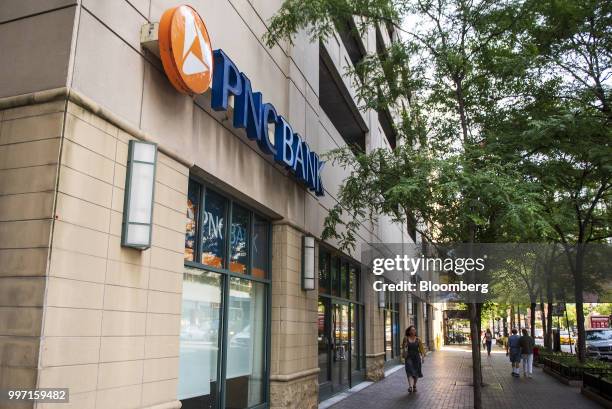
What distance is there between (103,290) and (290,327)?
5.26m

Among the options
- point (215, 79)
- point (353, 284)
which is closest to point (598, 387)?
point (353, 284)

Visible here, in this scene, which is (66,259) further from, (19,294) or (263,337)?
(263,337)

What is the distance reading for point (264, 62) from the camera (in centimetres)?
928

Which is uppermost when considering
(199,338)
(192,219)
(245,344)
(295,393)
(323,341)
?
(192,219)

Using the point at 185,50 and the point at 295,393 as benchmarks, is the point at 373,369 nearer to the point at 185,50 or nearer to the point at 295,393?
the point at 295,393

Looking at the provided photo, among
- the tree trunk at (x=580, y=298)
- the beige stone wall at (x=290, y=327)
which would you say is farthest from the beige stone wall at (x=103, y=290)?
the tree trunk at (x=580, y=298)

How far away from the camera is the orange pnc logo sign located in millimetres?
5613

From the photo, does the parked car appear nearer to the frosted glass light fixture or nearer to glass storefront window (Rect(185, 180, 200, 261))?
the frosted glass light fixture

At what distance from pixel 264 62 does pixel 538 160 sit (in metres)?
6.64

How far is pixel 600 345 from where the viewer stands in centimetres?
2728

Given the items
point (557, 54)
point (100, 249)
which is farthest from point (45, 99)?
point (557, 54)

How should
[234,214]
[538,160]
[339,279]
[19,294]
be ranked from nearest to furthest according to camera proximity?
[19,294], [234,214], [538,160], [339,279]

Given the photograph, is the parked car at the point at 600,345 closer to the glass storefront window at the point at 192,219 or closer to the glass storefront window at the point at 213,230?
the glass storefront window at the point at 213,230

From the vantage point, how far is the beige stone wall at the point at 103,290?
4.31 meters
